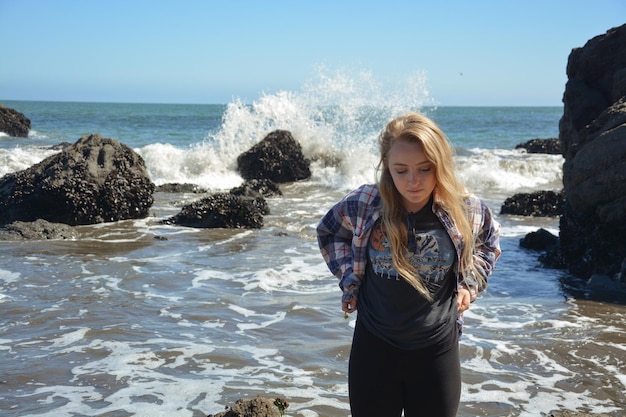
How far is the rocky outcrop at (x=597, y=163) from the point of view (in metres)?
7.85

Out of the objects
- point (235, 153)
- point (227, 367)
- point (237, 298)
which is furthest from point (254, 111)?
point (227, 367)

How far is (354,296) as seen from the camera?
9.21 feet

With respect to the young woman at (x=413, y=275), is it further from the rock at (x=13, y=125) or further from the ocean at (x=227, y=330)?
the rock at (x=13, y=125)

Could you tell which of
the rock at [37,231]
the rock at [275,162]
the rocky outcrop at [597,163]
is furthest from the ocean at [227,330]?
the rock at [275,162]

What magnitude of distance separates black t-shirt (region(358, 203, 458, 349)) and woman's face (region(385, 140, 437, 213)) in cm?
10

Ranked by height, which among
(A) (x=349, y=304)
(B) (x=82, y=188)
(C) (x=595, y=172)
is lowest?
(B) (x=82, y=188)

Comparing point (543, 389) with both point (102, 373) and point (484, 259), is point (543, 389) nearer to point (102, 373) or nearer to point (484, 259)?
point (484, 259)

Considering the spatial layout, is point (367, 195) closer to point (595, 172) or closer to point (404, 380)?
point (404, 380)

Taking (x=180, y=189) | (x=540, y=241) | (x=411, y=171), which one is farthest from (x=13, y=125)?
(x=411, y=171)

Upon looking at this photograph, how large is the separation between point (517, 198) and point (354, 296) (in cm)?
1124

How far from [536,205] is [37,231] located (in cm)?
866

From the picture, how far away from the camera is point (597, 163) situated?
26.2 ft

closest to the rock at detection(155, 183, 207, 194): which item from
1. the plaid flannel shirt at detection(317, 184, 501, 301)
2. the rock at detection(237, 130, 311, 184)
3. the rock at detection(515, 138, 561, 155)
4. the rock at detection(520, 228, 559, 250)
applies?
the rock at detection(237, 130, 311, 184)

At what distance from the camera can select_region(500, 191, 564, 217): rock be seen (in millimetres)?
12984
